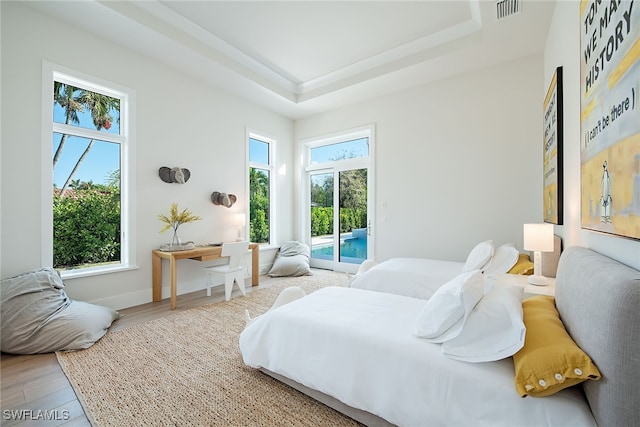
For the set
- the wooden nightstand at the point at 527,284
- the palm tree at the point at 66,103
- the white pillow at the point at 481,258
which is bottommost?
the wooden nightstand at the point at 527,284

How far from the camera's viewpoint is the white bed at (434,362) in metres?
0.90

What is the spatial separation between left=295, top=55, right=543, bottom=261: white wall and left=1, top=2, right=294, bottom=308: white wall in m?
2.17

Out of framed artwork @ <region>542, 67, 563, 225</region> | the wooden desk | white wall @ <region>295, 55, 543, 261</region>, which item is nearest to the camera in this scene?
framed artwork @ <region>542, 67, 563, 225</region>

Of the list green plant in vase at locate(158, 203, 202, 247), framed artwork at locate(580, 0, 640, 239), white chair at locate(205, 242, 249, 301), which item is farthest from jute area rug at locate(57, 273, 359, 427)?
framed artwork at locate(580, 0, 640, 239)

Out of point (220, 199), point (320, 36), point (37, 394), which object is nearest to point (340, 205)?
point (220, 199)

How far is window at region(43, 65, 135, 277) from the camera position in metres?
3.04

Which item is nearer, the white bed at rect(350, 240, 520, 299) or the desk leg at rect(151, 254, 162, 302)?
the white bed at rect(350, 240, 520, 299)

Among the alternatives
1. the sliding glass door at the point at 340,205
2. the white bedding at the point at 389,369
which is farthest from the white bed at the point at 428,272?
the sliding glass door at the point at 340,205

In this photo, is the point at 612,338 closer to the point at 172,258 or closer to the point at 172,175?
the point at 172,258

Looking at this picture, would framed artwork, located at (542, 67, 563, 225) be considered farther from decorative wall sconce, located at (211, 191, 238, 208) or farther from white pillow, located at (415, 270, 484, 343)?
decorative wall sconce, located at (211, 191, 238, 208)

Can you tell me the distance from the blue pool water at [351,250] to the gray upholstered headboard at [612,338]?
159 inches

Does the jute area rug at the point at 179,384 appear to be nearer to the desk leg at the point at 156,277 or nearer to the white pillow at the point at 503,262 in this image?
the desk leg at the point at 156,277

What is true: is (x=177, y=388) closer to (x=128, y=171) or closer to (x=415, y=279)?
(x=415, y=279)

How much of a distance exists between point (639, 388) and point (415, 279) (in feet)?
7.32
